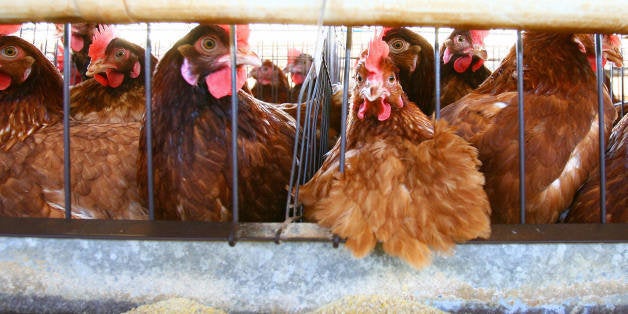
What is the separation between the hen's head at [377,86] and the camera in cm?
109

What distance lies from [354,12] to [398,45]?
59.4 inches

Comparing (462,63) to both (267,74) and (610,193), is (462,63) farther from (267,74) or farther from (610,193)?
(267,74)

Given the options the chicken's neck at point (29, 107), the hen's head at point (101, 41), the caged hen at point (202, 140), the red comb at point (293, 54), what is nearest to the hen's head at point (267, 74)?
the red comb at point (293, 54)

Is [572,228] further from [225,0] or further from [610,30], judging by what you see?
[225,0]

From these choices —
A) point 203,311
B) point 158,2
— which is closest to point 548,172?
point 203,311

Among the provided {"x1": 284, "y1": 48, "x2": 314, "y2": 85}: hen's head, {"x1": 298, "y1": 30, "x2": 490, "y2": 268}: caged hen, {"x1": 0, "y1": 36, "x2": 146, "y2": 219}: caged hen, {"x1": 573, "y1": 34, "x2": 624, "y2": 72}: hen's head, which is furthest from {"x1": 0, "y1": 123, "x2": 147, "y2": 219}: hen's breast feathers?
{"x1": 284, "y1": 48, "x2": 314, "y2": 85}: hen's head

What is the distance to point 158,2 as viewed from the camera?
2.18 ft

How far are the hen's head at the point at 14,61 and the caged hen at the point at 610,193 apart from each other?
1771 mm

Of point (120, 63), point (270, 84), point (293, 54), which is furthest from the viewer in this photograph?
point (293, 54)

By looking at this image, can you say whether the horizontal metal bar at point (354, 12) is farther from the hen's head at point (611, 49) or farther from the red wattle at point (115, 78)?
the red wattle at point (115, 78)

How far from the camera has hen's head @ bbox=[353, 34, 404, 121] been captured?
1092mm

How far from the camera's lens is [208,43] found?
1265 millimetres

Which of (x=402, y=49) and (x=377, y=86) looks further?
(x=402, y=49)

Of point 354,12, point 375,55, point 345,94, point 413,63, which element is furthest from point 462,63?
point 354,12
